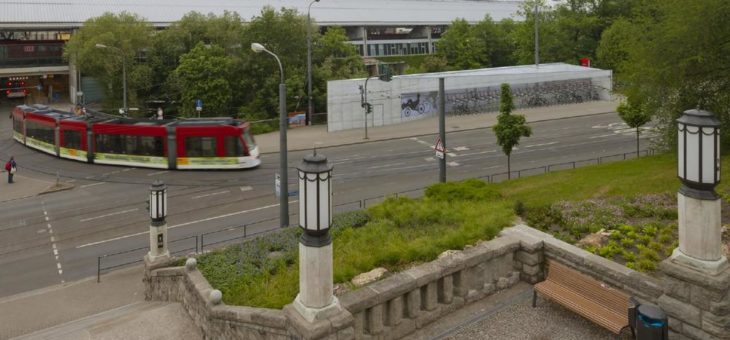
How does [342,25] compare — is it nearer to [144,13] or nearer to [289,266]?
[144,13]

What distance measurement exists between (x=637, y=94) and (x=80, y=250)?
23.2 meters

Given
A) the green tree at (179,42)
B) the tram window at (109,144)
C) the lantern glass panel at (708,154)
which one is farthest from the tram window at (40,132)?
the lantern glass panel at (708,154)

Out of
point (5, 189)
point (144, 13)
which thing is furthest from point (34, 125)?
point (144, 13)

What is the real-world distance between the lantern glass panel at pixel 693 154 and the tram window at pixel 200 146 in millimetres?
26933

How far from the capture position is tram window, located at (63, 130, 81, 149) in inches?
1380

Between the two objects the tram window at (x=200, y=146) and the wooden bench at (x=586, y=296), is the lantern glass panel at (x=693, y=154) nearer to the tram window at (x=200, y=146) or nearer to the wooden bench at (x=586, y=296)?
the wooden bench at (x=586, y=296)

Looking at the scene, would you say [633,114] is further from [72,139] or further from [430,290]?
[72,139]

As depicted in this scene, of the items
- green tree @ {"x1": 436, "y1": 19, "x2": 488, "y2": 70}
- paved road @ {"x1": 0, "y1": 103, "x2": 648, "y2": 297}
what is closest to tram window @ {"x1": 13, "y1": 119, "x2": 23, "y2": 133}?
paved road @ {"x1": 0, "y1": 103, "x2": 648, "y2": 297}

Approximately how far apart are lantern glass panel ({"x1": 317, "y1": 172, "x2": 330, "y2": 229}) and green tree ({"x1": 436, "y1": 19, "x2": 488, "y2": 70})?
2756 inches

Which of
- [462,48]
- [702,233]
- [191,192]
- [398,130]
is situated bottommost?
[191,192]

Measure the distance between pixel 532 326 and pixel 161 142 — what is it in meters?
27.6

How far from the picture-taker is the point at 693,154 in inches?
285

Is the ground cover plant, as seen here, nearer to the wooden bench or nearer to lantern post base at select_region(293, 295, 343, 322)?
the wooden bench

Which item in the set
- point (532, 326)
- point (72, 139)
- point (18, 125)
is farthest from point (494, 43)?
point (532, 326)
